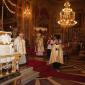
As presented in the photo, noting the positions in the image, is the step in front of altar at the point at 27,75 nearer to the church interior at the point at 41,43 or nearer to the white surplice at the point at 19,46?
the church interior at the point at 41,43

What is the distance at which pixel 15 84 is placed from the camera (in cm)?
661

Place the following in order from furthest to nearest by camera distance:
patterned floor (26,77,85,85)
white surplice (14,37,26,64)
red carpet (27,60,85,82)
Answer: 1. white surplice (14,37,26,64)
2. red carpet (27,60,85,82)
3. patterned floor (26,77,85,85)

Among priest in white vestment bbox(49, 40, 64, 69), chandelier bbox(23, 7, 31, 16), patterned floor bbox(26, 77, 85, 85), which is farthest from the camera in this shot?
chandelier bbox(23, 7, 31, 16)

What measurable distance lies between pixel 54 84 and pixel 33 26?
30.3 ft

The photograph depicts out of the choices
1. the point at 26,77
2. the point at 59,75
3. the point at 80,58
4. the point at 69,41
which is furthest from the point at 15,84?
the point at 69,41

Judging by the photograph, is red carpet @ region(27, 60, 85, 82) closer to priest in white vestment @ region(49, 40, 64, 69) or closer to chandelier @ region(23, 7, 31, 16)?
priest in white vestment @ region(49, 40, 64, 69)

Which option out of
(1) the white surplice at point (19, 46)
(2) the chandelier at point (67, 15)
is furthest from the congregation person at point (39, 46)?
(1) the white surplice at point (19, 46)

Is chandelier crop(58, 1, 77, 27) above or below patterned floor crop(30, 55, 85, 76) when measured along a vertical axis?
above

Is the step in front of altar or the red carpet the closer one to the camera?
the step in front of altar

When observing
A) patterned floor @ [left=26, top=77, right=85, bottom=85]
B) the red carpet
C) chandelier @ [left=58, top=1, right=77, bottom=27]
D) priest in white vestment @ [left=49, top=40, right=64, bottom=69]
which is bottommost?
patterned floor @ [left=26, top=77, right=85, bottom=85]

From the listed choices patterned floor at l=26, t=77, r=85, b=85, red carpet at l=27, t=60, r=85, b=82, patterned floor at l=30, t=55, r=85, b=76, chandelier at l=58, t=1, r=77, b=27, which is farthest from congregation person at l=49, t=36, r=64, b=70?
chandelier at l=58, t=1, r=77, b=27

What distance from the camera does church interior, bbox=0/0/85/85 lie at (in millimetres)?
6629

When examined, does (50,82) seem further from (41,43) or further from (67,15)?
(67,15)

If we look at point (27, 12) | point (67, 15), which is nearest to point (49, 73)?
point (27, 12)
